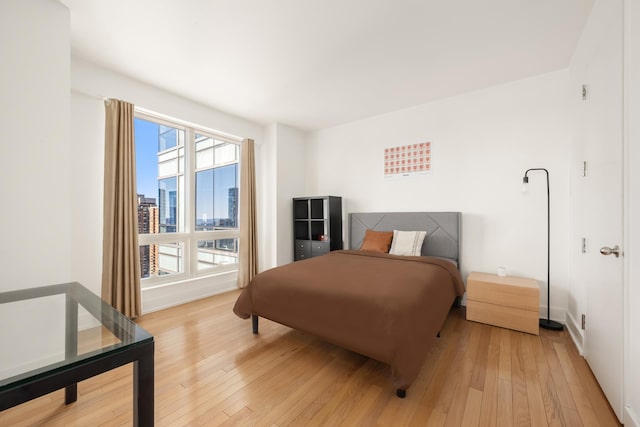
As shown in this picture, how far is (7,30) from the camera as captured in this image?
171 centimetres

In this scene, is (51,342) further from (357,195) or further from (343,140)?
(343,140)

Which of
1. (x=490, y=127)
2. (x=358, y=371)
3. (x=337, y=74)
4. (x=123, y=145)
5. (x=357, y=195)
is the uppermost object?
(x=337, y=74)

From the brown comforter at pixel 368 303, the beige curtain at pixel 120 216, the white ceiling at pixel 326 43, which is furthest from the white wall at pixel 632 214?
the beige curtain at pixel 120 216

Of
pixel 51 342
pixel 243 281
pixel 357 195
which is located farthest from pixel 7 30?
pixel 357 195

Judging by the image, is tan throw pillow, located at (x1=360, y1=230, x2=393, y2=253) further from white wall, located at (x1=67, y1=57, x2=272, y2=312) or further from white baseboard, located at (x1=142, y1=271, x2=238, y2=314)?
white wall, located at (x1=67, y1=57, x2=272, y2=312)

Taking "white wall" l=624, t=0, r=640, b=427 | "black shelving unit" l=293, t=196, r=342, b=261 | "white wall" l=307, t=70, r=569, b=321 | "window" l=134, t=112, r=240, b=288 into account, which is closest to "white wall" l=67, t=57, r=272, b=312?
"window" l=134, t=112, r=240, b=288

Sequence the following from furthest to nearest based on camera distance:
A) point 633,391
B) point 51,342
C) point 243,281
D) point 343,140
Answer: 1. point 343,140
2. point 243,281
3. point 633,391
4. point 51,342

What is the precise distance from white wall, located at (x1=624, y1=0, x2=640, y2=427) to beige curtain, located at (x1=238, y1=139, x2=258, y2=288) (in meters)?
3.78

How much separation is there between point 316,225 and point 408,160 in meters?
1.77

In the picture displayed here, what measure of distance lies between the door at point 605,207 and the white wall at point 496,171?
30.5 inches

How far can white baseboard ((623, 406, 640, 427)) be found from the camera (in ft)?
4.00

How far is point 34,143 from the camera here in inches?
Result: 71.3

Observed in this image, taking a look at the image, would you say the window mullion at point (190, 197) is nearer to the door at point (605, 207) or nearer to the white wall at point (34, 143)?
the white wall at point (34, 143)

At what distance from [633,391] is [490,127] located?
264cm
